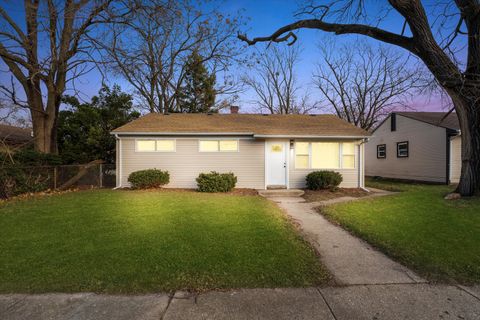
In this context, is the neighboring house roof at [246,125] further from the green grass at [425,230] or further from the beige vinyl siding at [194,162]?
the green grass at [425,230]

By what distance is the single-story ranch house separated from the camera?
435 inches

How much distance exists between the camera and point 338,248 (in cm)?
420

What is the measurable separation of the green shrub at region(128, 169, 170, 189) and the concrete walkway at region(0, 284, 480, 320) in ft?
25.4

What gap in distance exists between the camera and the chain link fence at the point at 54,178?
8.44m

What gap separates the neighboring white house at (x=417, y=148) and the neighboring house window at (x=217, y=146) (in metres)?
10.4

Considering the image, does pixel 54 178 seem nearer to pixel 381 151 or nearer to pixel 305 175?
pixel 305 175

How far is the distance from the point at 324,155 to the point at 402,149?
782cm

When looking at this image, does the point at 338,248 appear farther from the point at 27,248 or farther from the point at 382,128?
the point at 382,128

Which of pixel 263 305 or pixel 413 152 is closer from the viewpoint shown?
pixel 263 305

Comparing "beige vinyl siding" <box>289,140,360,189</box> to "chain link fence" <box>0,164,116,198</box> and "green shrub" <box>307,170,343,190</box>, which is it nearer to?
"green shrub" <box>307,170,343,190</box>

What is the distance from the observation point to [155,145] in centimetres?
1118

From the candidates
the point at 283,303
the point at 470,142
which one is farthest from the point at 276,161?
the point at 283,303

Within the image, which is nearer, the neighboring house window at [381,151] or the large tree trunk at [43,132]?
the large tree trunk at [43,132]

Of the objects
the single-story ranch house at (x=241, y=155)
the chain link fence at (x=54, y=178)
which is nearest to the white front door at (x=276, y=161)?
the single-story ranch house at (x=241, y=155)
